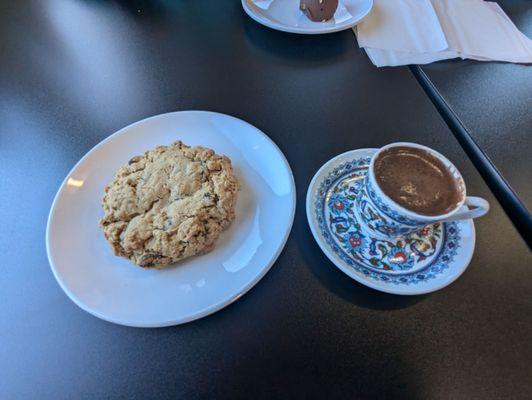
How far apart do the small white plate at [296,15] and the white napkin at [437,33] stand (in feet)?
0.16

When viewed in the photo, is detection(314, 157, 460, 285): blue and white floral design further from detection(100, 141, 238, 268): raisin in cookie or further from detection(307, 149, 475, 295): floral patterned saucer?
detection(100, 141, 238, 268): raisin in cookie

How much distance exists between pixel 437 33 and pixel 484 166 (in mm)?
562

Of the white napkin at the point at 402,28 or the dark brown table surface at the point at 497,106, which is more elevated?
the white napkin at the point at 402,28

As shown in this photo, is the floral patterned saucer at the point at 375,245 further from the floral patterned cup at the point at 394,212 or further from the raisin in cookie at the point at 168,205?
the raisin in cookie at the point at 168,205

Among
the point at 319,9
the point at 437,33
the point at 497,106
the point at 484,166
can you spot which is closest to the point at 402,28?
the point at 437,33

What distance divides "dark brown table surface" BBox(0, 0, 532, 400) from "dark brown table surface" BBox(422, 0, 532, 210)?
0.07m

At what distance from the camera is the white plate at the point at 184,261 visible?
22.2 inches

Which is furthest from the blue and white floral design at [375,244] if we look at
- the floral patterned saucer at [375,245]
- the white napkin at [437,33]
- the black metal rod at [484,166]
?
the white napkin at [437,33]

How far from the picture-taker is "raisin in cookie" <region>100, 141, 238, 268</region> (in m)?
0.59

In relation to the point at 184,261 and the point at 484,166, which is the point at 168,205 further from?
the point at 484,166

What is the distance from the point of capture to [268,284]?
0.62 m

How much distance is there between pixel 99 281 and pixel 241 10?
106 cm

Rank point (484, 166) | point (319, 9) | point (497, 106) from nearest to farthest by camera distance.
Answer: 1. point (484, 166)
2. point (497, 106)
3. point (319, 9)

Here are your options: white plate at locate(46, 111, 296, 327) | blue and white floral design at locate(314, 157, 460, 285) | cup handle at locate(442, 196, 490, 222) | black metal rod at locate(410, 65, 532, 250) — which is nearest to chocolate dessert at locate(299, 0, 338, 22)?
black metal rod at locate(410, 65, 532, 250)
